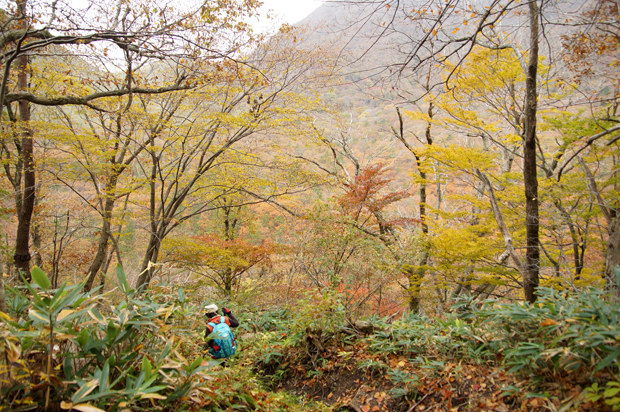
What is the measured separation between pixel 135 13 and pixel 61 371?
16.8ft

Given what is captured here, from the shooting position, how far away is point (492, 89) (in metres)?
7.27

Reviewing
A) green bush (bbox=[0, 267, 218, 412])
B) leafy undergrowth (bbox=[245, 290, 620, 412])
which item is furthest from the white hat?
green bush (bbox=[0, 267, 218, 412])

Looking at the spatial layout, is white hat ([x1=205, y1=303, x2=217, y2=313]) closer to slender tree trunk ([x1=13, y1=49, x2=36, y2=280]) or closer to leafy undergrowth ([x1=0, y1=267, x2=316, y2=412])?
leafy undergrowth ([x1=0, y1=267, x2=316, y2=412])

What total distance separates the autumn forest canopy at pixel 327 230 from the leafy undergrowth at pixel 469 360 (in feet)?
0.07

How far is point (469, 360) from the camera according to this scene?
9.78 feet

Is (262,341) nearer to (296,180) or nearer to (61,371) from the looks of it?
(61,371)

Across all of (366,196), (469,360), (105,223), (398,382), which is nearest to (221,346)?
(398,382)

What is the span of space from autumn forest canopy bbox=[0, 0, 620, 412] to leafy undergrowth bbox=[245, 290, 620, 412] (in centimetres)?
2

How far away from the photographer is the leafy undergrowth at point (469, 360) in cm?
182

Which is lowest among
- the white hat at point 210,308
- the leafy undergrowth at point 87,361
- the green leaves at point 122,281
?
the white hat at point 210,308

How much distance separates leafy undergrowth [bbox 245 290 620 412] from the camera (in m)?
1.82

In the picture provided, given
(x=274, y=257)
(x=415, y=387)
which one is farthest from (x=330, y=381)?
(x=274, y=257)

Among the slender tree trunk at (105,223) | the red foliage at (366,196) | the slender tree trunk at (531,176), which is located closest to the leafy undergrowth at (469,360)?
the slender tree trunk at (531,176)

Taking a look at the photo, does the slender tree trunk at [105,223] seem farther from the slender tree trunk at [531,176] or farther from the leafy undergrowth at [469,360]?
the slender tree trunk at [531,176]
